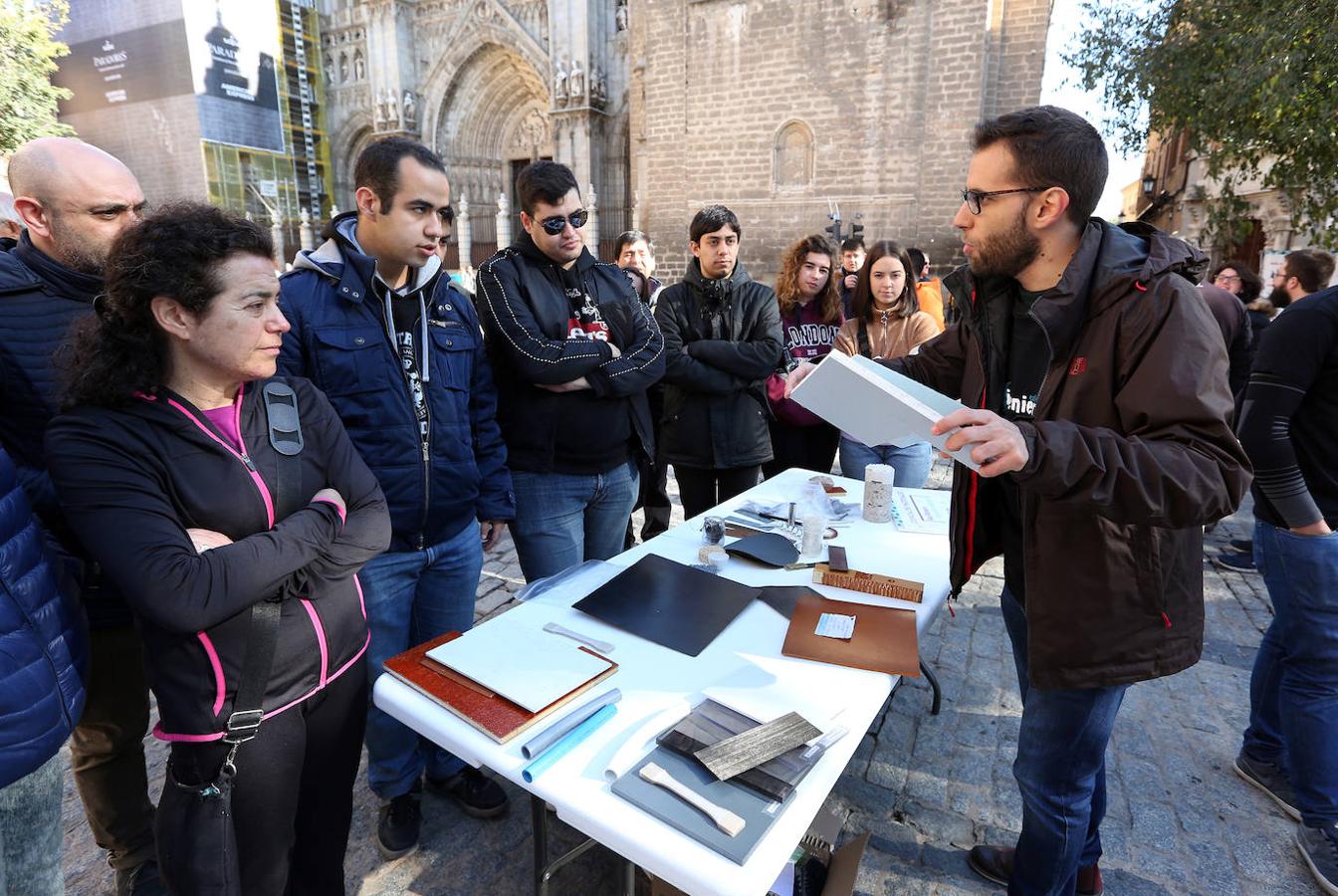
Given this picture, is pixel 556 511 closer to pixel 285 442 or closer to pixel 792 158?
pixel 285 442

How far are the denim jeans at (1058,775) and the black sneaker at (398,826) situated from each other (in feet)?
6.14

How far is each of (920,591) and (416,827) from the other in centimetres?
183

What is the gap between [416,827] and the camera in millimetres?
2271

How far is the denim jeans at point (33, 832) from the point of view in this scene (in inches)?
53.2

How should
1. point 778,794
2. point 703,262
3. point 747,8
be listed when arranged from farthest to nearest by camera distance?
point 747,8, point 703,262, point 778,794

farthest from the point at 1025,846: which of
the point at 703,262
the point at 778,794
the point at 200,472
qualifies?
the point at 703,262

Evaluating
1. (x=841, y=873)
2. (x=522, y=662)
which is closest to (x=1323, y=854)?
(x=841, y=873)

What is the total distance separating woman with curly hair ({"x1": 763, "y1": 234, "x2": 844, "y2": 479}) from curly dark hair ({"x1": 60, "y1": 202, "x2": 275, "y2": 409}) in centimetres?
300

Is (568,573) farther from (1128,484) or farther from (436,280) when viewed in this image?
(1128,484)

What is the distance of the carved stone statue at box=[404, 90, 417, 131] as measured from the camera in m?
23.4

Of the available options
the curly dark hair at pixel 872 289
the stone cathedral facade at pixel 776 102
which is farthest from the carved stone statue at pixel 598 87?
the curly dark hair at pixel 872 289

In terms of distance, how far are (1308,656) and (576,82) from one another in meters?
21.4

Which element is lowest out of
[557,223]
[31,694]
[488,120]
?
[31,694]

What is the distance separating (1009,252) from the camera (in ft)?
5.45
